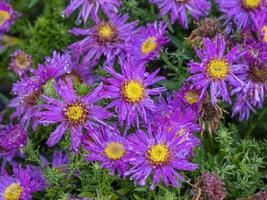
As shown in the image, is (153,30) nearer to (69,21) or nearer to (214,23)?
(214,23)

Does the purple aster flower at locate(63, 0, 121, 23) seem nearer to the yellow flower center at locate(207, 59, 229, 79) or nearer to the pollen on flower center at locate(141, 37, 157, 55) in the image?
the pollen on flower center at locate(141, 37, 157, 55)

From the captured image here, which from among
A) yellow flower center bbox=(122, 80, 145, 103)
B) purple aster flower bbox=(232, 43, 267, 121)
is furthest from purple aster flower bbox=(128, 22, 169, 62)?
purple aster flower bbox=(232, 43, 267, 121)

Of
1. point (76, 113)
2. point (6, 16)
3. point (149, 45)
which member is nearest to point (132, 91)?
point (76, 113)

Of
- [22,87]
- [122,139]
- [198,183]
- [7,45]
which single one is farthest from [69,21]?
[198,183]

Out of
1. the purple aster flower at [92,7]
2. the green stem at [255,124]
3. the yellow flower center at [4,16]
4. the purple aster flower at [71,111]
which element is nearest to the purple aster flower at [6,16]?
the yellow flower center at [4,16]

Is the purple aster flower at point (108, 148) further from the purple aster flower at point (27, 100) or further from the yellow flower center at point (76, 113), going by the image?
the purple aster flower at point (27, 100)
